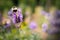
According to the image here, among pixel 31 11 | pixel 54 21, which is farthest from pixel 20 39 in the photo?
pixel 31 11

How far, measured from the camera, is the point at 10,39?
6.11ft

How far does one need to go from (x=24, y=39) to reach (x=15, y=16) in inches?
10.5

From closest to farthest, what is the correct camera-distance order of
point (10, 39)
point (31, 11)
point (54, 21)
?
point (10, 39), point (54, 21), point (31, 11)

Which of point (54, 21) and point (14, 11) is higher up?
point (14, 11)

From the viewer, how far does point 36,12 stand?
4379 millimetres

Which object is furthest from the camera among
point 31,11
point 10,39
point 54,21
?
point 31,11

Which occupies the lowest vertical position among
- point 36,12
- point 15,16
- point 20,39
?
point 36,12

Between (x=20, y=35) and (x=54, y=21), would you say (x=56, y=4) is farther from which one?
(x=20, y=35)

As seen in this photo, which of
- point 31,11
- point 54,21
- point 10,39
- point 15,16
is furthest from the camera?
point 31,11

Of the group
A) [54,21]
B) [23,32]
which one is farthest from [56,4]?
[23,32]

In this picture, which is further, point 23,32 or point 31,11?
point 31,11

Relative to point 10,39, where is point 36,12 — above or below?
below

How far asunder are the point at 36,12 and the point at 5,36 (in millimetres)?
2521

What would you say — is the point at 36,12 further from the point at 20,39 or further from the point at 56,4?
the point at 20,39
